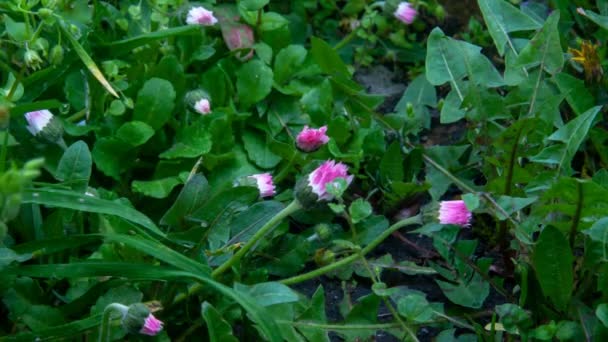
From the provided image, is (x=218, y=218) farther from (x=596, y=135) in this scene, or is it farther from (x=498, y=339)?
(x=596, y=135)

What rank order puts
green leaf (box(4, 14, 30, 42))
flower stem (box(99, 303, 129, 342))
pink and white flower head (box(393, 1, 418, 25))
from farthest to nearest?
pink and white flower head (box(393, 1, 418, 25)), green leaf (box(4, 14, 30, 42)), flower stem (box(99, 303, 129, 342))

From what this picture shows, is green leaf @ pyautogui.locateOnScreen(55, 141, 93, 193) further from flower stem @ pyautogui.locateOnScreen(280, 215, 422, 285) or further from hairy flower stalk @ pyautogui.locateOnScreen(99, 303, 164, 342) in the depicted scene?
flower stem @ pyautogui.locateOnScreen(280, 215, 422, 285)

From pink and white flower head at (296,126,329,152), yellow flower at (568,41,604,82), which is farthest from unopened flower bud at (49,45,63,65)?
yellow flower at (568,41,604,82)

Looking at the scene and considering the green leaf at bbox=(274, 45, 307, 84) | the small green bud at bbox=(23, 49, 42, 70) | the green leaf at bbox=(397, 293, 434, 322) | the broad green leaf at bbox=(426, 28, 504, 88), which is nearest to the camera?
the green leaf at bbox=(397, 293, 434, 322)

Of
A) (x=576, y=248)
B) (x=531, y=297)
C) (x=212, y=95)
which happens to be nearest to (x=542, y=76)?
(x=576, y=248)

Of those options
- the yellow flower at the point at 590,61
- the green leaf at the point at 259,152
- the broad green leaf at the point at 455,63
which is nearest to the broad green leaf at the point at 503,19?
the broad green leaf at the point at 455,63

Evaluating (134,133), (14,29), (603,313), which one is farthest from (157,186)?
(603,313)

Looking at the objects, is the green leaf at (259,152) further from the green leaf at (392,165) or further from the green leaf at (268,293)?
the green leaf at (268,293)

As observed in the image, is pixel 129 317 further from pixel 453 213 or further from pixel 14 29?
pixel 14 29
